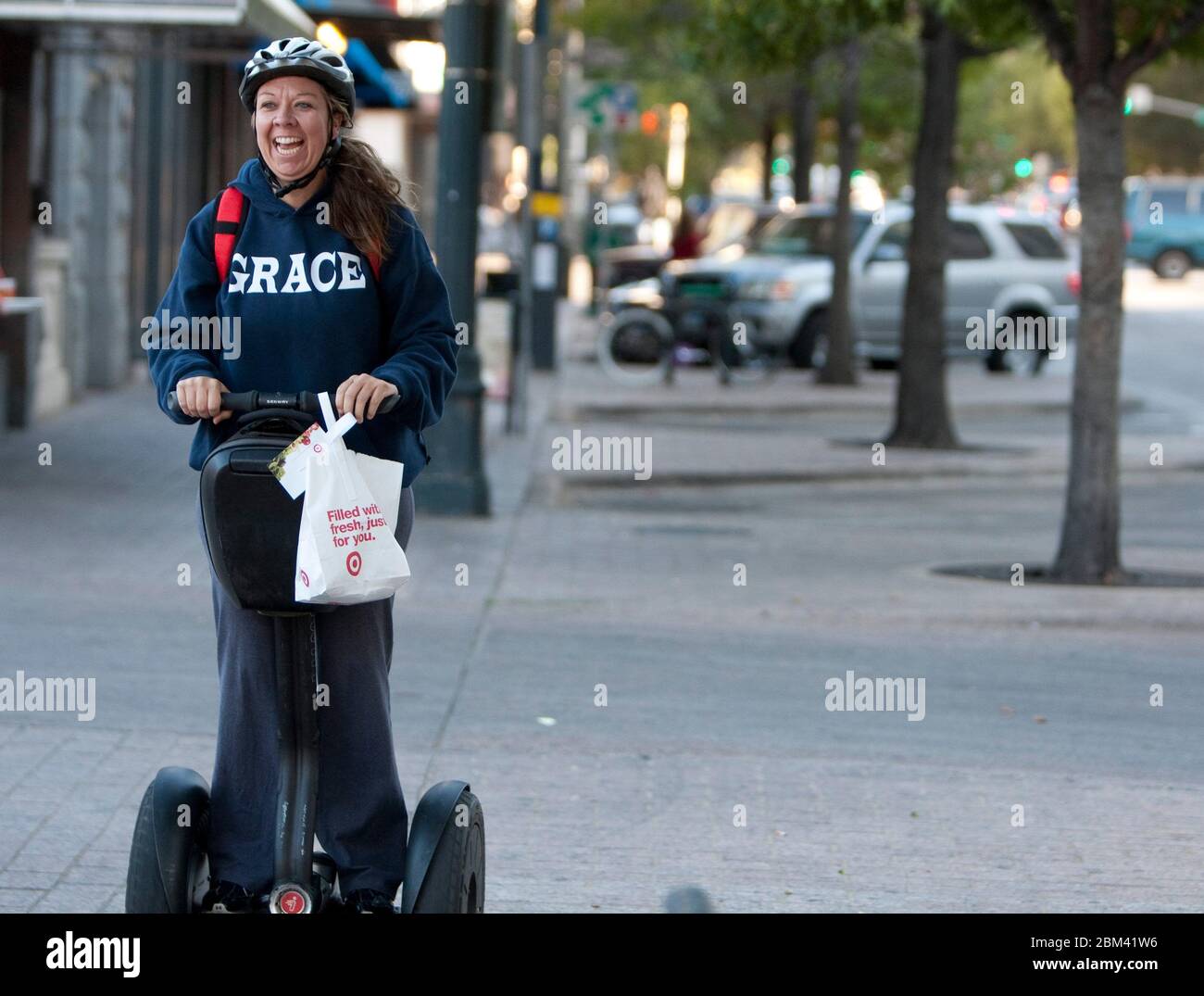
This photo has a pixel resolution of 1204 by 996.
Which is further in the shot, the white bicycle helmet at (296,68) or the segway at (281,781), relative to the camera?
the white bicycle helmet at (296,68)

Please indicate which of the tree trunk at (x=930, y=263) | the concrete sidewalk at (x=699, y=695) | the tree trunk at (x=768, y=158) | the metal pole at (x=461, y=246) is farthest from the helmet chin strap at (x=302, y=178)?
the tree trunk at (x=768, y=158)

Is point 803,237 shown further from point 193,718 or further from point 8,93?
point 193,718

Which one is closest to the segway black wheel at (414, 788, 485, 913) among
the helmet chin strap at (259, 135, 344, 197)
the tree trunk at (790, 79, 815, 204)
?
the helmet chin strap at (259, 135, 344, 197)

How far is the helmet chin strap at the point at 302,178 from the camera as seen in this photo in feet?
13.2

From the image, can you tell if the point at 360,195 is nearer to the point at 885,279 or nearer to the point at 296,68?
the point at 296,68

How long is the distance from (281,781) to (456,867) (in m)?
0.39

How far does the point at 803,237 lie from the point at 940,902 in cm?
2089

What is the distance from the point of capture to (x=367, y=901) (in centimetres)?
411

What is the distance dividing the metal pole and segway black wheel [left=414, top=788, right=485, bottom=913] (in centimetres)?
740

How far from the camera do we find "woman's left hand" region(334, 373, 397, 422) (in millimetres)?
3820

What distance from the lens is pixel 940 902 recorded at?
5.09 meters

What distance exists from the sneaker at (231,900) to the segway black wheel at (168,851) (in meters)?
0.03

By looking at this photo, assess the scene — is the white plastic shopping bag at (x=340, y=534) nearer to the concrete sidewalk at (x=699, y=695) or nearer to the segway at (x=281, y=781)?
the segway at (x=281, y=781)

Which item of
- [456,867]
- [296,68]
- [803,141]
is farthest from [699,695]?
[803,141]
